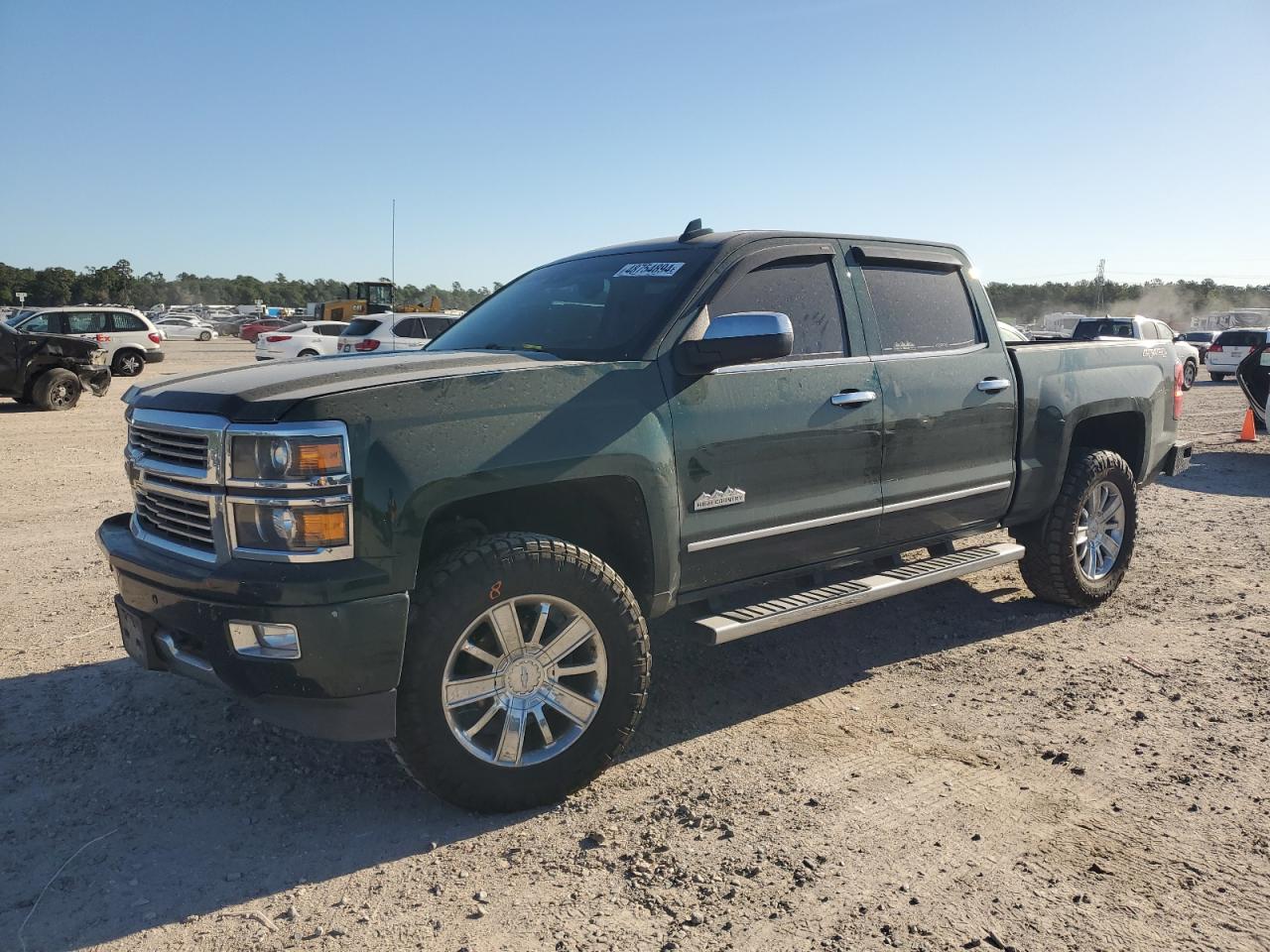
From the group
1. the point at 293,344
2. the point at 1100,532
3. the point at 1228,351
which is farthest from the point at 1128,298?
the point at 1100,532

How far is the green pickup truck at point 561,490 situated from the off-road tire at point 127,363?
21.6m

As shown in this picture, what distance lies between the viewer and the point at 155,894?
9.53ft

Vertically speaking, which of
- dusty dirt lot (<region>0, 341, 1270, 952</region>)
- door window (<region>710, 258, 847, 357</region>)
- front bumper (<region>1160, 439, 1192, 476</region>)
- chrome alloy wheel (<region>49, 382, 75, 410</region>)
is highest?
door window (<region>710, 258, 847, 357</region>)

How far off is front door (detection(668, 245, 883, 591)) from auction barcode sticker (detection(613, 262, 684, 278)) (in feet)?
0.83

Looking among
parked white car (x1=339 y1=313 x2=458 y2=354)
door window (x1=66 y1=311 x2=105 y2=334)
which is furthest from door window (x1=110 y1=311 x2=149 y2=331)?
parked white car (x1=339 y1=313 x2=458 y2=354)

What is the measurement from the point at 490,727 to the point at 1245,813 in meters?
2.65

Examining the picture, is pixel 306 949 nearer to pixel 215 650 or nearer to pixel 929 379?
pixel 215 650

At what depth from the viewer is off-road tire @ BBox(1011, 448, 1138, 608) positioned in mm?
5562

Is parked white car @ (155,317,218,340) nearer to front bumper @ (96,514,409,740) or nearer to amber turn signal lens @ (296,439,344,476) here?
front bumper @ (96,514,409,740)

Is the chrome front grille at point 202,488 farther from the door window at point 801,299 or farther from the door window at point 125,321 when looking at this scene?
the door window at point 125,321

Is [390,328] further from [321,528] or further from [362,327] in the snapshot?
[321,528]

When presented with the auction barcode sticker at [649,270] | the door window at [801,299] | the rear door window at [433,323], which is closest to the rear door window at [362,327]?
the rear door window at [433,323]

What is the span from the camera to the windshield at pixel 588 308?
13.0ft

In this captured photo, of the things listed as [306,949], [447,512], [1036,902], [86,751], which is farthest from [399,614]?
[1036,902]
